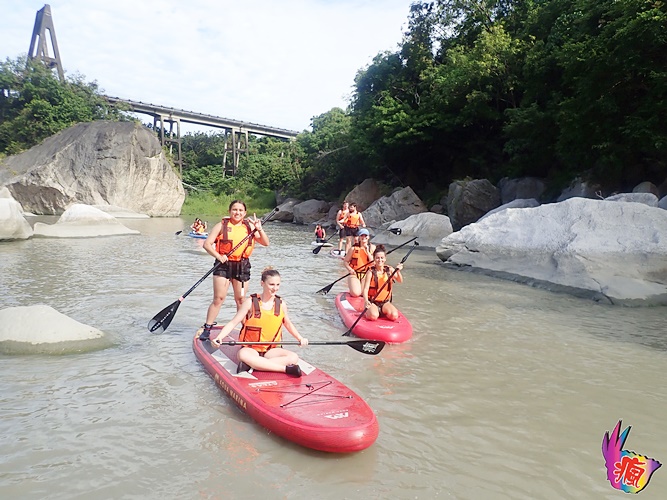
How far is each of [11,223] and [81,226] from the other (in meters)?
3.08

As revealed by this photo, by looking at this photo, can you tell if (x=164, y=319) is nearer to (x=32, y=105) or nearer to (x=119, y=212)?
(x=119, y=212)

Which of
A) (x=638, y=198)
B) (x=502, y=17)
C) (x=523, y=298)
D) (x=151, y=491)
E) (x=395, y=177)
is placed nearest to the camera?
(x=151, y=491)

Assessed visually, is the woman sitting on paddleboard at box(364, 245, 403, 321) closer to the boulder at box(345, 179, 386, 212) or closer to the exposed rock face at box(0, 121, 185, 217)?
the boulder at box(345, 179, 386, 212)

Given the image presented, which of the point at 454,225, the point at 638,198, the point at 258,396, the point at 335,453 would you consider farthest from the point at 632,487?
the point at 454,225

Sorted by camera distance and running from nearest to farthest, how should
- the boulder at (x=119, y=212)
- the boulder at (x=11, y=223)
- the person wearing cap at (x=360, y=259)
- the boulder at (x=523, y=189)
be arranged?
the person wearing cap at (x=360, y=259) < the boulder at (x=11, y=223) < the boulder at (x=523, y=189) < the boulder at (x=119, y=212)

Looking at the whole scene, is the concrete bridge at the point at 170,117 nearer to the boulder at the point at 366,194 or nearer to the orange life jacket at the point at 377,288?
the boulder at the point at 366,194

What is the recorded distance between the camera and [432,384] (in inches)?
183

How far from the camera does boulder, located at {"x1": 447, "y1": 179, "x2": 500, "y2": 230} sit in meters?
18.0

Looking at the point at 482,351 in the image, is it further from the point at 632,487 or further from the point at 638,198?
the point at 638,198

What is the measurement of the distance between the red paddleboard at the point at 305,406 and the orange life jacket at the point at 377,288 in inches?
89.3

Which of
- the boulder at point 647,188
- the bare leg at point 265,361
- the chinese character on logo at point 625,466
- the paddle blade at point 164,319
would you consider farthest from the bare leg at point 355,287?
the boulder at point 647,188

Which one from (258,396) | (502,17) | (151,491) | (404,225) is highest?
(502,17)

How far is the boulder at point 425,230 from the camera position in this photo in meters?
17.2

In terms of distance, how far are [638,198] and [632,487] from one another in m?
10.4
